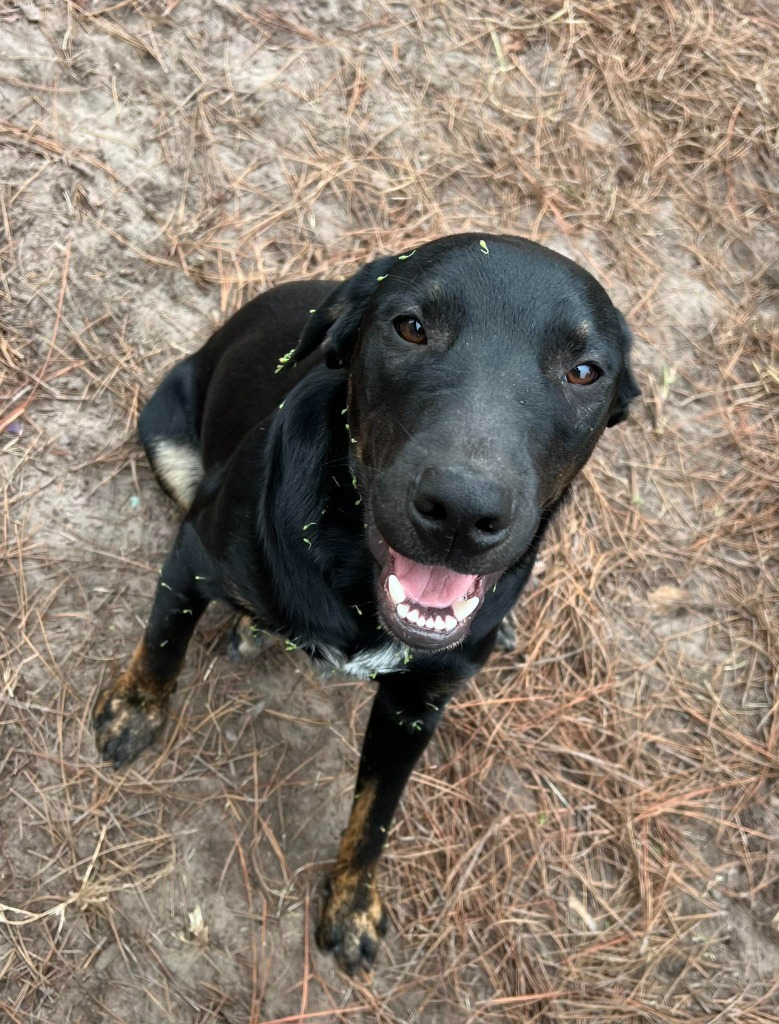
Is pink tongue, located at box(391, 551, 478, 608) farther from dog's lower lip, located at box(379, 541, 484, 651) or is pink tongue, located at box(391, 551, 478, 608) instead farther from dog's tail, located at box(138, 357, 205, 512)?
dog's tail, located at box(138, 357, 205, 512)

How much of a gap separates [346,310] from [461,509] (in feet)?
2.89

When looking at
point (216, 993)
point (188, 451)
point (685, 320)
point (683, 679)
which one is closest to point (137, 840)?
point (216, 993)

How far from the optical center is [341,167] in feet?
13.9

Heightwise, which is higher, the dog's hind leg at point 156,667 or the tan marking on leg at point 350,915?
the dog's hind leg at point 156,667

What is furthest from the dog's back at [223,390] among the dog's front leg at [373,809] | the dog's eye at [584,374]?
the dog's front leg at [373,809]

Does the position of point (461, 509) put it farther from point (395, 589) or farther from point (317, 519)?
point (317, 519)

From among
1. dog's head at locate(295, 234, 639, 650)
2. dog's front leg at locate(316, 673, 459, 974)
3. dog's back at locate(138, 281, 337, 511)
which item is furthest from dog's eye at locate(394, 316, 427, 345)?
dog's front leg at locate(316, 673, 459, 974)

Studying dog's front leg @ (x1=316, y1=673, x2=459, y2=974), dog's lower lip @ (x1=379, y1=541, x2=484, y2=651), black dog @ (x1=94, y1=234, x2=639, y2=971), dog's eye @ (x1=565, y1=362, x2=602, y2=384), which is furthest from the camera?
dog's front leg @ (x1=316, y1=673, x2=459, y2=974)

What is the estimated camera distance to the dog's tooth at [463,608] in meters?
2.13

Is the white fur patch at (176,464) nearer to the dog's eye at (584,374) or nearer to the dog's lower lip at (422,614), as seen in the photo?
the dog's lower lip at (422,614)

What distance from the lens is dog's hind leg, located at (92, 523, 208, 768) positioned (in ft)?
9.39

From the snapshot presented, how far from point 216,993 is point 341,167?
379 centimetres

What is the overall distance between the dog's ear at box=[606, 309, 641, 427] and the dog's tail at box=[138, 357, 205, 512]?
5.68ft

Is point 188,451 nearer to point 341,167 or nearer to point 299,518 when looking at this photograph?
point 299,518
